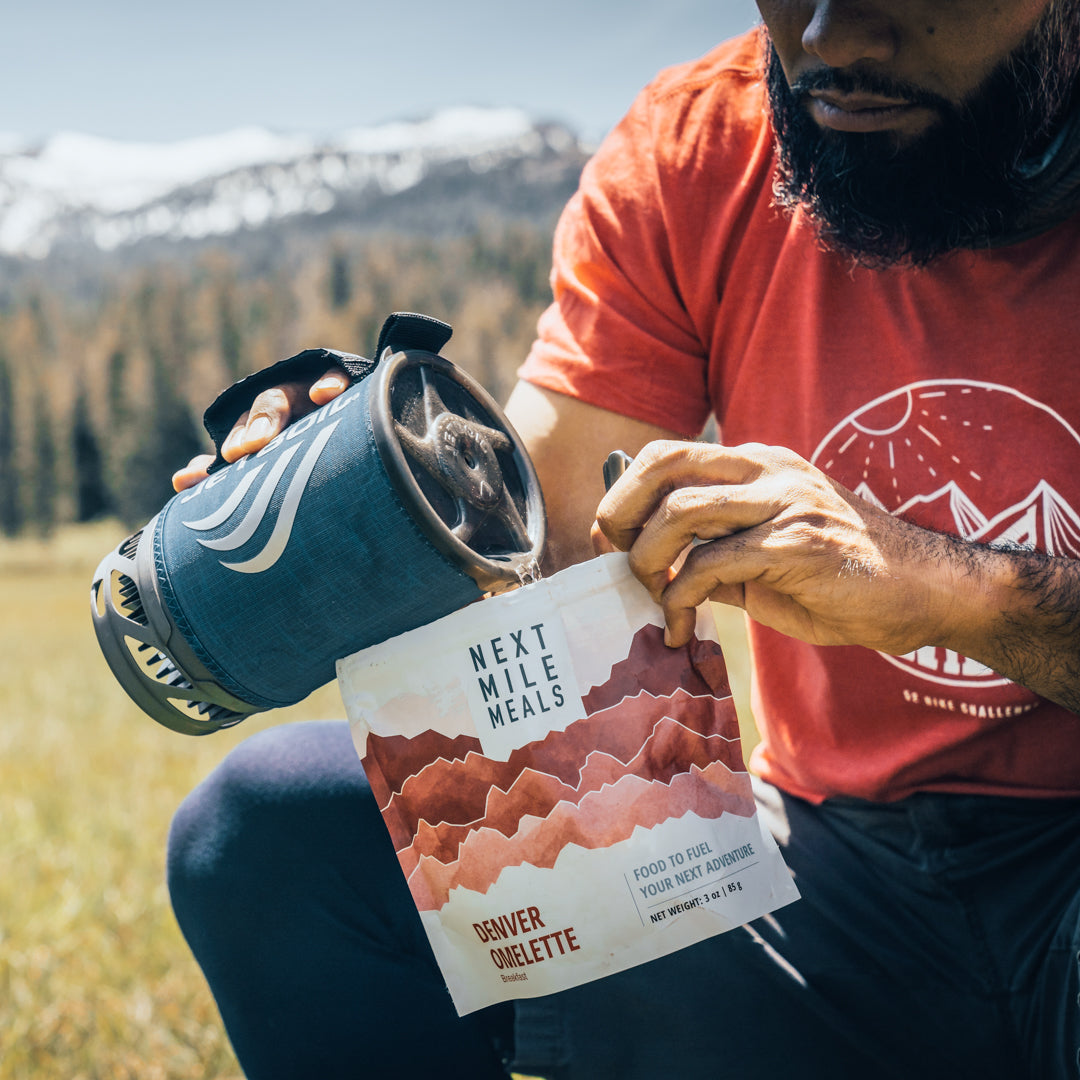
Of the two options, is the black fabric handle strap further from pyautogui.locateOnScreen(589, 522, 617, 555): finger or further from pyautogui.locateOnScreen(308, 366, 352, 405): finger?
pyautogui.locateOnScreen(589, 522, 617, 555): finger

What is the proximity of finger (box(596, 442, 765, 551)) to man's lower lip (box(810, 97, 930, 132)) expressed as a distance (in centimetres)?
45

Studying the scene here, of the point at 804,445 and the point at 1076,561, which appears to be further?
the point at 804,445

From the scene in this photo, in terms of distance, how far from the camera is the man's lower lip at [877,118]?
1241mm

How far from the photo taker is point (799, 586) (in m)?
1.07

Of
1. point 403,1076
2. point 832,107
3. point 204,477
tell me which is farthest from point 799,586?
point 403,1076

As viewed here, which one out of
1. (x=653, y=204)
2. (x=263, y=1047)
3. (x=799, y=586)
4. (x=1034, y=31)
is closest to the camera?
(x=799, y=586)

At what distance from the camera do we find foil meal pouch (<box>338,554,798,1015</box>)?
109 centimetres

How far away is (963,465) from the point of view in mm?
1303

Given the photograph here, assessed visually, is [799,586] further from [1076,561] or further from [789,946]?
[789,946]

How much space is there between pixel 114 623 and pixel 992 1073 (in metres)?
1.16

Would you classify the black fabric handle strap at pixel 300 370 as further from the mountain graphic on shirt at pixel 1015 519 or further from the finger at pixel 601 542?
the mountain graphic on shirt at pixel 1015 519

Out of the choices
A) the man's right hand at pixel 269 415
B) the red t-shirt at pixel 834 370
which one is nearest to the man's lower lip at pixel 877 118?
the red t-shirt at pixel 834 370

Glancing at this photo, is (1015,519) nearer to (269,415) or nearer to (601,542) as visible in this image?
(601,542)

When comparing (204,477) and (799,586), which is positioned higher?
(204,477)
